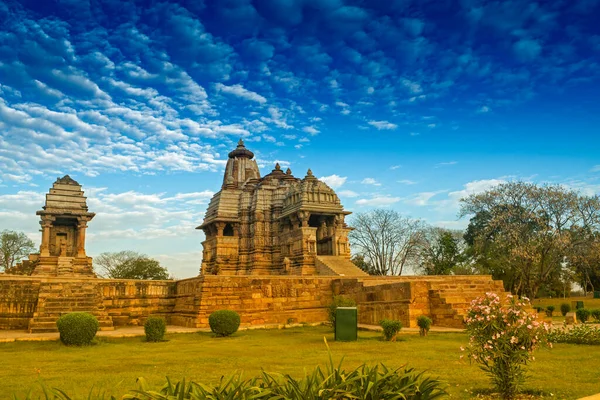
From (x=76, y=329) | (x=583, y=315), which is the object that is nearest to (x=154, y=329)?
(x=76, y=329)

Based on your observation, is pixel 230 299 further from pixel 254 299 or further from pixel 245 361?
pixel 245 361

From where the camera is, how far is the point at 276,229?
33.8 metres

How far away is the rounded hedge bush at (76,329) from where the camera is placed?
1244 cm

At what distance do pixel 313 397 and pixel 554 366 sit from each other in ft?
20.4

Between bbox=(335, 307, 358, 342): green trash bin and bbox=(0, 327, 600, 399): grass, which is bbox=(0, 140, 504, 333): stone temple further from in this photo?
bbox=(335, 307, 358, 342): green trash bin

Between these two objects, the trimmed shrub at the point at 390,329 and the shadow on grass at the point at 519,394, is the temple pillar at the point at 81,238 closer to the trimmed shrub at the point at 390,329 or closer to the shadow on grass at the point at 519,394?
the trimmed shrub at the point at 390,329

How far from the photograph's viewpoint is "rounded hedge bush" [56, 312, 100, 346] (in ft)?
40.8

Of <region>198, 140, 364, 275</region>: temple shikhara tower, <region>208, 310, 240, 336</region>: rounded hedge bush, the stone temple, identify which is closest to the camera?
<region>208, 310, 240, 336</region>: rounded hedge bush

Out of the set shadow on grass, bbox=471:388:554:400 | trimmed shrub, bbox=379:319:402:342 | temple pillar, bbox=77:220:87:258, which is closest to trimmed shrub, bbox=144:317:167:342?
trimmed shrub, bbox=379:319:402:342

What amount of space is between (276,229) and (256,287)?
15.1 metres

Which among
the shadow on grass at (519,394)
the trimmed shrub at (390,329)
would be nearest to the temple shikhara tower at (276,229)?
the trimmed shrub at (390,329)

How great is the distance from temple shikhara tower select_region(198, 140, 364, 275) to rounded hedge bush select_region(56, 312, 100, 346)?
15952mm

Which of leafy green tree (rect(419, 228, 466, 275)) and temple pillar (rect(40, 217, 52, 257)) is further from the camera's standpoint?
leafy green tree (rect(419, 228, 466, 275))

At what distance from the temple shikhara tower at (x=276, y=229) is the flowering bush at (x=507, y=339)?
2089 cm
